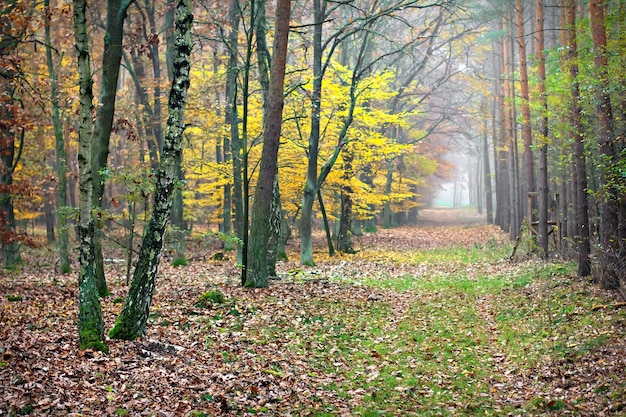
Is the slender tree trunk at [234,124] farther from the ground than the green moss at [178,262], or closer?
farther from the ground

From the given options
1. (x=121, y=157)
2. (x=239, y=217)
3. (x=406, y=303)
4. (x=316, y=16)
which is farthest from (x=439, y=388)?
(x=121, y=157)

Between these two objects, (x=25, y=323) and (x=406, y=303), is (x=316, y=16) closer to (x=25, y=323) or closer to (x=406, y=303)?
(x=406, y=303)

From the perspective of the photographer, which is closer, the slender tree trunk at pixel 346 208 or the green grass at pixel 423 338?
the green grass at pixel 423 338

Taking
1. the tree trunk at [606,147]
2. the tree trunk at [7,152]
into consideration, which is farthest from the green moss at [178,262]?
the tree trunk at [606,147]

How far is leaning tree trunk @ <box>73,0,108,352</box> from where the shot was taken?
739cm

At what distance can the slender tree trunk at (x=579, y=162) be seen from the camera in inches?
506

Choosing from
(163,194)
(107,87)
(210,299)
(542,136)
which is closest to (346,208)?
(542,136)

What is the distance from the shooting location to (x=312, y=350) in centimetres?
930

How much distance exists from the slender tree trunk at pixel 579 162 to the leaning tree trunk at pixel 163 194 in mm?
9051

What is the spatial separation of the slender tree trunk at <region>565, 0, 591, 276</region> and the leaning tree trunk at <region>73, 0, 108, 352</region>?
1048 cm

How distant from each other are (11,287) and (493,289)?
12516 millimetres

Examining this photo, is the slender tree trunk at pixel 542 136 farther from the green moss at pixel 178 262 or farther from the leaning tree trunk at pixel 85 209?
the leaning tree trunk at pixel 85 209

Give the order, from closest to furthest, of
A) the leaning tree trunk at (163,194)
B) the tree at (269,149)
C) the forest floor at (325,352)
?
the forest floor at (325,352) → the leaning tree trunk at (163,194) → the tree at (269,149)

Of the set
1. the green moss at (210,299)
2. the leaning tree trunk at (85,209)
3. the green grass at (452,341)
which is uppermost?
the leaning tree trunk at (85,209)
